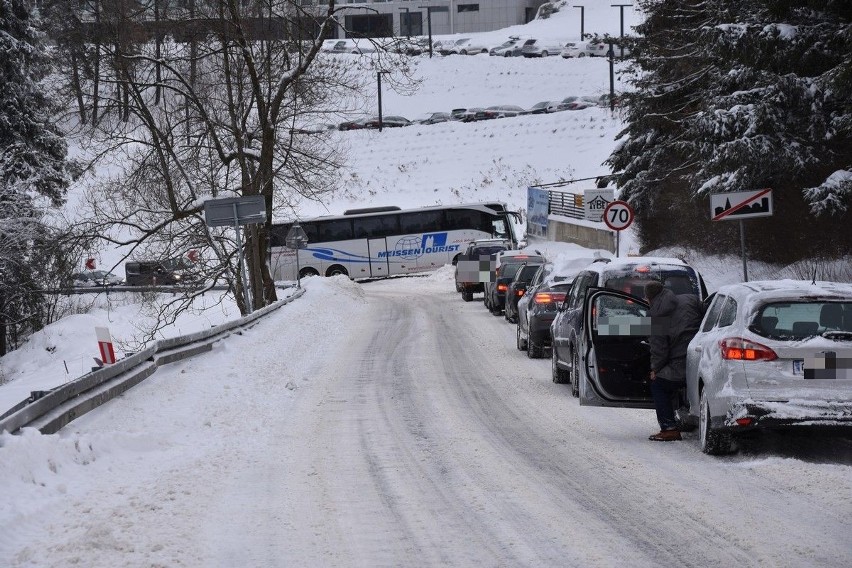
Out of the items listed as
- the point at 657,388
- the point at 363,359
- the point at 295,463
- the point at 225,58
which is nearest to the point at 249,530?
the point at 295,463

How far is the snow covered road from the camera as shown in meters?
6.68

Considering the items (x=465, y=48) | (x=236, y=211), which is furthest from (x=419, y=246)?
(x=465, y=48)

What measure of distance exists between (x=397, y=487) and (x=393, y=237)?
4810 cm

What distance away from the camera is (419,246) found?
187 feet

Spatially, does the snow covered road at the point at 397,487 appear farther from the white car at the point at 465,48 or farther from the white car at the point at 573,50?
the white car at the point at 465,48

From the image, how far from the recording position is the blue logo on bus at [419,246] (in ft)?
186

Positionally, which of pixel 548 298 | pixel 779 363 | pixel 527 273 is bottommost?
pixel 527 273

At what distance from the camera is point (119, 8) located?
2766 centimetres

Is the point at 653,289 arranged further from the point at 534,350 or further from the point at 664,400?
the point at 534,350

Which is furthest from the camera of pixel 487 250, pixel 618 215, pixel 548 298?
pixel 487 250

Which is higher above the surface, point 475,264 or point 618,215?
point 618,215

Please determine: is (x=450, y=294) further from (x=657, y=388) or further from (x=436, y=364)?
(x=657, y=388)

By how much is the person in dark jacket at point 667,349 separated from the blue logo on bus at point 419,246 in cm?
4532

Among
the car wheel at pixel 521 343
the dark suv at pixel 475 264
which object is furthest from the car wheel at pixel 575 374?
the dark suv at pixel 475 264
